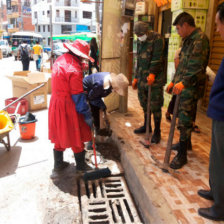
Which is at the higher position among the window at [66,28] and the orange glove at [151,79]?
the window at [66,28]

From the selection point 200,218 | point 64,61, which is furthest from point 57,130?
point 200,218

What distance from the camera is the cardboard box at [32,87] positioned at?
21.5 feet

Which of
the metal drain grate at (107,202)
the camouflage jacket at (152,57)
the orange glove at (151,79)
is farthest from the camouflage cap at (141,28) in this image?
the metal drain grate at (107,202)

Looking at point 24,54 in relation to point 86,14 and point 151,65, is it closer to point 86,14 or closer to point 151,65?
point 151,65

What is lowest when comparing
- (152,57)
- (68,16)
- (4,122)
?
(4,122)

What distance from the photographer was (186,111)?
308 centimetres

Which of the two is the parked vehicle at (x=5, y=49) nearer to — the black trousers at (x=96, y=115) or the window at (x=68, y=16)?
the window at (x=68, y=16)

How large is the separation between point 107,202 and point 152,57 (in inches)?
91.6

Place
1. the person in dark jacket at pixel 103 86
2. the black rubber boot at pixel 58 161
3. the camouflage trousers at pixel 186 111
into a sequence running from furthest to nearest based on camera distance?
the black rubber boot at pixel 58 161, the person in dark jacket at pixel 103 86, the camouflage trousers at pixel 186 111

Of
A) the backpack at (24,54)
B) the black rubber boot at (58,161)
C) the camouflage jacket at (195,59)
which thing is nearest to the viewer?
the camouflage jacket at (195,59)

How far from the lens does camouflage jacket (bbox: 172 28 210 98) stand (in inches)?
113

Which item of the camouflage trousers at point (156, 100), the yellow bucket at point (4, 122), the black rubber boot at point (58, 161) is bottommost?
the black rubber boot at point (58, 161)

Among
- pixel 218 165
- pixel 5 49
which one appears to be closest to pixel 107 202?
pixel 218 165

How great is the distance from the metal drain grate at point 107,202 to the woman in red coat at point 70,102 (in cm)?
60
